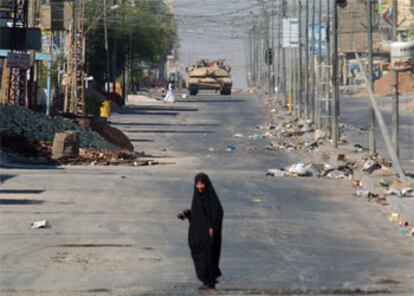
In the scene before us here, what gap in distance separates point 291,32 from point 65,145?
4519 cm

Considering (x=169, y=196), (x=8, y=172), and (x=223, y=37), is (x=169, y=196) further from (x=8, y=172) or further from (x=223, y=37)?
(x=223, y=37)

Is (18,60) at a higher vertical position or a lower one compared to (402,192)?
higher

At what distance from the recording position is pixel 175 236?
67.9 ft

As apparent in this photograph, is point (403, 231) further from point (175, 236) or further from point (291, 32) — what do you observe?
point (291, 32)

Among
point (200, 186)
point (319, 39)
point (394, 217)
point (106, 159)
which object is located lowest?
point (106, 159)

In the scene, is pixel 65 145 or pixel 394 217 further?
pixel 65 145

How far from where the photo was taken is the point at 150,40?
110m

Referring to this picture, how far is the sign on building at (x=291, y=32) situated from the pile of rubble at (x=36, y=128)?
36.7 m

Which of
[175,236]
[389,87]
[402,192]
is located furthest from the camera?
[389,87]

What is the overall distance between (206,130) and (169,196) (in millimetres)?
33796

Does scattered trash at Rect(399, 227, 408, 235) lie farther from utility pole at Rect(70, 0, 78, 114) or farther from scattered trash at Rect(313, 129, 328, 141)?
utility pole at Rect(70, 0, 78, 114)

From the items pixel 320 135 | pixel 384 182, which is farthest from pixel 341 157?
pixel 320 135

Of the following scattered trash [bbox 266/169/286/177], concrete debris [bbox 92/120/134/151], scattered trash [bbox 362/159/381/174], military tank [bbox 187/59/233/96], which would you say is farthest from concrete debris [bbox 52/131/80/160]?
military tank [bbox 187/59/233/96]

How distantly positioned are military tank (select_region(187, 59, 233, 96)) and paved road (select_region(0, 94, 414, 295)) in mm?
79386
